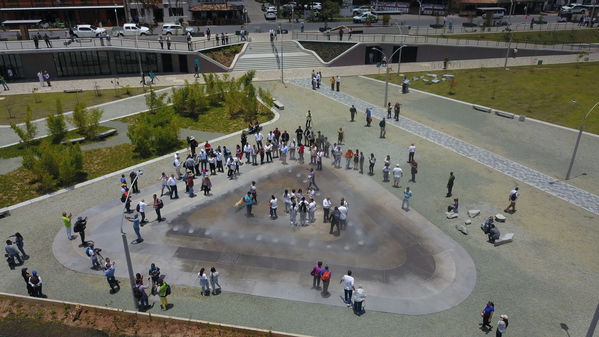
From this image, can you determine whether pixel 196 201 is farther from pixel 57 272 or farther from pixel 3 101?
pixel 3 101

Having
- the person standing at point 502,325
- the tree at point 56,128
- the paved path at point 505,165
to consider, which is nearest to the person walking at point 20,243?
the tree at point 56,128

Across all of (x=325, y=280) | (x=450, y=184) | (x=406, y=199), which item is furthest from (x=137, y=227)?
(x=450, y=184)

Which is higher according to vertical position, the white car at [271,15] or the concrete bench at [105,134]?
the white car at [271,15]

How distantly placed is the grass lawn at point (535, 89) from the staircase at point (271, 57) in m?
10.00

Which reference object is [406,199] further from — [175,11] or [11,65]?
[175,11]

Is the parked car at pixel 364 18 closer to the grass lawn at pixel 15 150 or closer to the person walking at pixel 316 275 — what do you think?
the grass lawn at pixel 15 150

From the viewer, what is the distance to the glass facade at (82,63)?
47281 millimetres

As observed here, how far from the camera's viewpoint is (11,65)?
46094 mm

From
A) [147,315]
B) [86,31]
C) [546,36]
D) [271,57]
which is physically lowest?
[147,315]

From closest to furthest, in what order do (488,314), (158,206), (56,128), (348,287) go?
(488,314)
(348,287)
(158,206)
(56,128)

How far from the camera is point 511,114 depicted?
34844mm

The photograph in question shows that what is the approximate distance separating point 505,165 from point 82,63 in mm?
44486

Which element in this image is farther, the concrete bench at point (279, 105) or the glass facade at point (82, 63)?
the glass facade at point (82, 63)

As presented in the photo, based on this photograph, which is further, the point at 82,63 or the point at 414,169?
the point at 82,63
